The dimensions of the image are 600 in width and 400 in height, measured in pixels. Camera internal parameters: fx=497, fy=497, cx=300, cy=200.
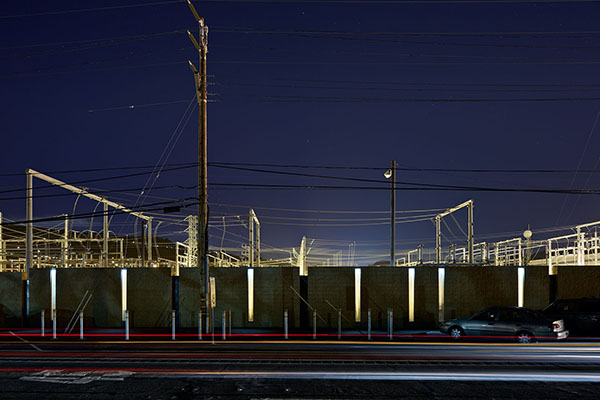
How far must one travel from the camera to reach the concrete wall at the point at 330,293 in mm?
22188

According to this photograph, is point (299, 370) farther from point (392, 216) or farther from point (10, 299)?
point (10, 299)

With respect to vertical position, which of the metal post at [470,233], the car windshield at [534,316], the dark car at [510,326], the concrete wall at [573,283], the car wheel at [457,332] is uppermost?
the metal post at [470,233]

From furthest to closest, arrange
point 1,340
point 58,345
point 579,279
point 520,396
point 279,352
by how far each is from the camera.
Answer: point 579,279
point 1,340
point 58,345
point 279,352
point 520,396

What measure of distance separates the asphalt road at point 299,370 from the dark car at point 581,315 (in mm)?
1848

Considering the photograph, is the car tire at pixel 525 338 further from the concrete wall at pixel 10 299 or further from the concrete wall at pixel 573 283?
the concrete wall at pixel 10 299

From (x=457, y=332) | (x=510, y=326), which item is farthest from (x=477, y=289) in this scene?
(x=510, y=326)

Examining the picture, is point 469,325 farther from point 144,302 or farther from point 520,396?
Result: point 144,302

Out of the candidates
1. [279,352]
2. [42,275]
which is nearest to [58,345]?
[42,275]

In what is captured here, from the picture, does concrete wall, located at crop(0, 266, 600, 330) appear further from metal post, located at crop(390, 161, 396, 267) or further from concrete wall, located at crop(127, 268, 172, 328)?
metal post, located at crop(390, 161, 396, 267)

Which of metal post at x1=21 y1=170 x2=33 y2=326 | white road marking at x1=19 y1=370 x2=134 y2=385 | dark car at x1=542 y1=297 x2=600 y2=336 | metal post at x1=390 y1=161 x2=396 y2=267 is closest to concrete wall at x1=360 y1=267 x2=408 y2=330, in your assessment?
metal post at x1=390 y1=161 x2=396 y2=267

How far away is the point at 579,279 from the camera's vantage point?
72.6 feet

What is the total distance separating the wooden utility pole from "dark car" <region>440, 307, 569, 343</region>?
31.3 feet

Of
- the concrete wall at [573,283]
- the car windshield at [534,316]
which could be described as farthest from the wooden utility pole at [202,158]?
the concrete wall at [573,283]

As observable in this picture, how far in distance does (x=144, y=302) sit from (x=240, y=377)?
12.8m
